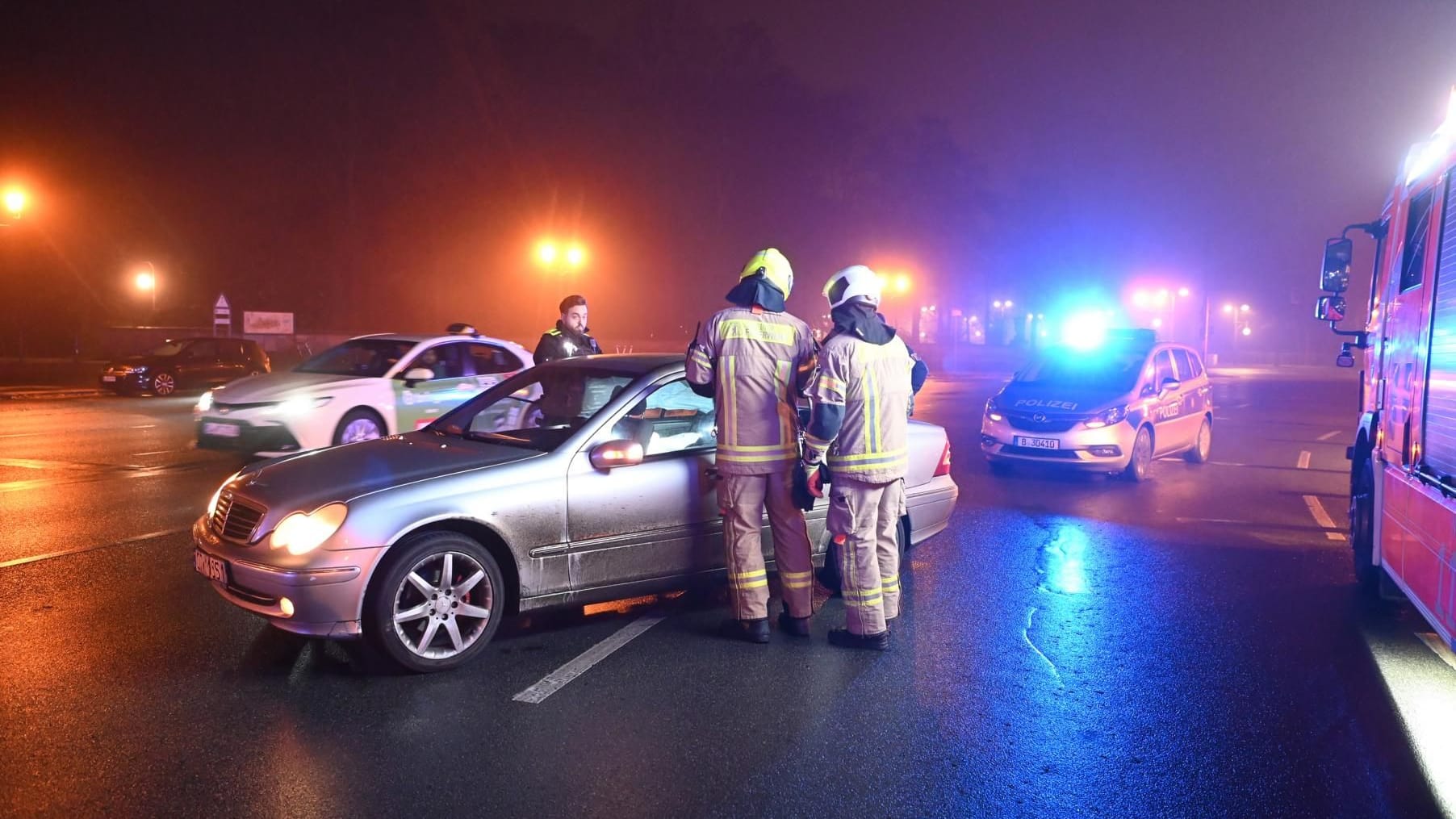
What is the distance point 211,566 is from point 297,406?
253 inches

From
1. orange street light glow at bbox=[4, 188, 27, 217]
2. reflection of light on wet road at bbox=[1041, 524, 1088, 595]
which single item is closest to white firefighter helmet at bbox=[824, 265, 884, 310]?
reflection of light on wet road at bbox=[1041, 524, 1088, 595]

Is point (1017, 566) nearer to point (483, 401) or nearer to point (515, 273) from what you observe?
point (483, 401)

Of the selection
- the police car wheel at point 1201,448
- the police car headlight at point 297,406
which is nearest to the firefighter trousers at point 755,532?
the police car headlight at point 297,406

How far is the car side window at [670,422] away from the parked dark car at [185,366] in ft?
63.3

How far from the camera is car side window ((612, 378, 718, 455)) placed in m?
5.29

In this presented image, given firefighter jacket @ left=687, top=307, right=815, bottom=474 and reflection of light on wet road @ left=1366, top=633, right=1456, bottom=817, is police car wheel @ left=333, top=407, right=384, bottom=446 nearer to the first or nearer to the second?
firefighter jacket @ left=687, top=307, right=815, bottom=474

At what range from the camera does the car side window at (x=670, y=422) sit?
5285 mm

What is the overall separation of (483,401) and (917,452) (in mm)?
2717

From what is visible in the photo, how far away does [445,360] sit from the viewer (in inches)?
462

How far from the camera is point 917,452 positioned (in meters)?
6.51

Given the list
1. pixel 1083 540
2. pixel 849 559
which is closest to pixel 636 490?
pixel 849 559

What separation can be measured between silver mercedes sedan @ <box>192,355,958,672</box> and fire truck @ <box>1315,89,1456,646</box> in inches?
115

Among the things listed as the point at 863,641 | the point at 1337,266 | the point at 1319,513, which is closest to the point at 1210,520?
the point at 1319,513

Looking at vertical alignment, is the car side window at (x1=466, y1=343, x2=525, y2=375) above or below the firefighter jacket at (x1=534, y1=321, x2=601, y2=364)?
below
